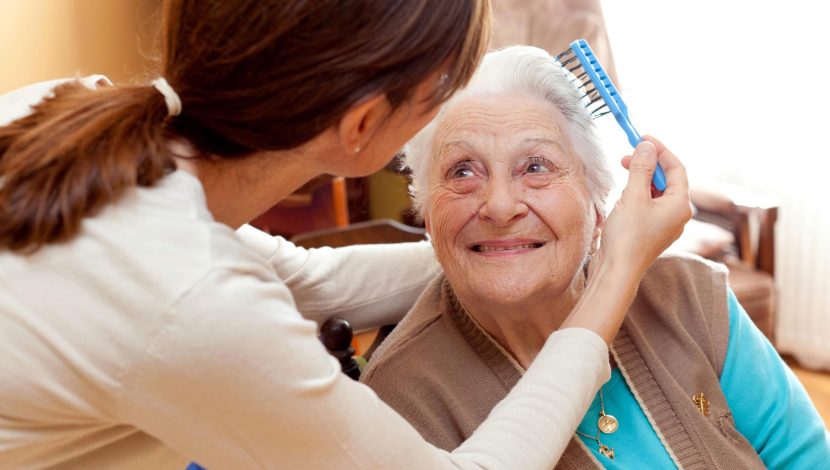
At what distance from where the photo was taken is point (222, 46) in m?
0.91

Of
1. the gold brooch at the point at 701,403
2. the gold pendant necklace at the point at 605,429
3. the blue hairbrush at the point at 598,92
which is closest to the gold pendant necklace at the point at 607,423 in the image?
the gold pendant necklace at the point at 605,429

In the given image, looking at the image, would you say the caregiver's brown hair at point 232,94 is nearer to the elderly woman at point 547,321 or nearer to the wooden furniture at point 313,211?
the elderly woman at point 547,321

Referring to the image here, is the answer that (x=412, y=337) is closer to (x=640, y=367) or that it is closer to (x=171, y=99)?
(x=640, y=367)

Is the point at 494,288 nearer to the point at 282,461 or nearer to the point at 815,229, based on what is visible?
the point at 282,461

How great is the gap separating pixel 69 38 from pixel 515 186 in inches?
94.5

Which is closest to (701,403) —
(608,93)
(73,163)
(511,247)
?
(511,247)

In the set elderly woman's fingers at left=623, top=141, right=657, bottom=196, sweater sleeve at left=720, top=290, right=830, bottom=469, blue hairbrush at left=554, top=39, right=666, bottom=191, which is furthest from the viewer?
sweater sleeve at left=720, top=290, right=830, bottom=469

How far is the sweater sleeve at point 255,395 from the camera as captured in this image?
0.82 m

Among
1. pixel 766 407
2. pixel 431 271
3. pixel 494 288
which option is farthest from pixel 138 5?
pixel 766 407

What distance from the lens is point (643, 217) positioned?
125 centimetres

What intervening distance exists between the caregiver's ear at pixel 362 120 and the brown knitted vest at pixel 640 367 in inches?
22.0

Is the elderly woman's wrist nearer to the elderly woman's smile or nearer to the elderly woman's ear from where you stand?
the elderly woman's smile

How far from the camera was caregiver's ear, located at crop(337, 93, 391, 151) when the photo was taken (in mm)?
933

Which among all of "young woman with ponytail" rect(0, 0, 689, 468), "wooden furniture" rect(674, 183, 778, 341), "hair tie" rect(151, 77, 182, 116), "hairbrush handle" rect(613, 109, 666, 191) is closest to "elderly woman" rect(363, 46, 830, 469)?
"hairbrush handle" rect(613, 109, 666, 191)
